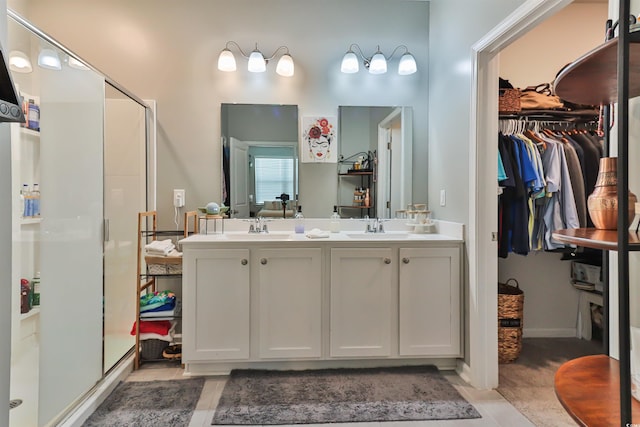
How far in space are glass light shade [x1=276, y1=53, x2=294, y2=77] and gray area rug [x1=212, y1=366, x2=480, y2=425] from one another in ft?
7.32

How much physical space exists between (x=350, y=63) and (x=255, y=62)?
2.47 ft

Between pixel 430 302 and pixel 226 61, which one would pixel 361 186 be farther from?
pixel 226 61

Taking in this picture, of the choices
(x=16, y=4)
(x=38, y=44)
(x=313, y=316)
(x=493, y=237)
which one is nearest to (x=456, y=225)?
(x=493, y=237)

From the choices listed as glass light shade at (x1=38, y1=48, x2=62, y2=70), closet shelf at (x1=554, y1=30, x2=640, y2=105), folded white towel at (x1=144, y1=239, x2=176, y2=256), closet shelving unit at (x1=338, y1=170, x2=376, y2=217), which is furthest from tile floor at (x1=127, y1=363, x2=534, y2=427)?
glass light shade at (x1=38, y1=48, x2=62, y2=70)

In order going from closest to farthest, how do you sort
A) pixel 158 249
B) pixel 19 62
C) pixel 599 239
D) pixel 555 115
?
pixel 599 239
pixel 19 62
pixel 158 249
pixel 555 115

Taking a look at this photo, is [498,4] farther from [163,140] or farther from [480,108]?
[163,140]

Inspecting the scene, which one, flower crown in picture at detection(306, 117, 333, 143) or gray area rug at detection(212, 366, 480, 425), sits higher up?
flower crown in picture at detection(306, 117, 333, 143)

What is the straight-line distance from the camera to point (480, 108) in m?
2.14

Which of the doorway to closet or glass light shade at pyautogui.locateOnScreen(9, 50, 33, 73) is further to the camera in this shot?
the doorway to closet

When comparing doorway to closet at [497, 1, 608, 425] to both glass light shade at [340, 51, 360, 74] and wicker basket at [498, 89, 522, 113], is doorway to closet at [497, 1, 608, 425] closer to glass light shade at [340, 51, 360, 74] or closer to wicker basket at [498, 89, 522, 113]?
wicker basket at [498, 89, 522, 113]

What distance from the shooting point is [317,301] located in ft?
7.59

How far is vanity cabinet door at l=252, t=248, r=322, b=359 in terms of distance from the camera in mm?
2291

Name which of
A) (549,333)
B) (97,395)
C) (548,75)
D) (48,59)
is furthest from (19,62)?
(549,333)

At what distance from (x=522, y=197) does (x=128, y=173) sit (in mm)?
2824
